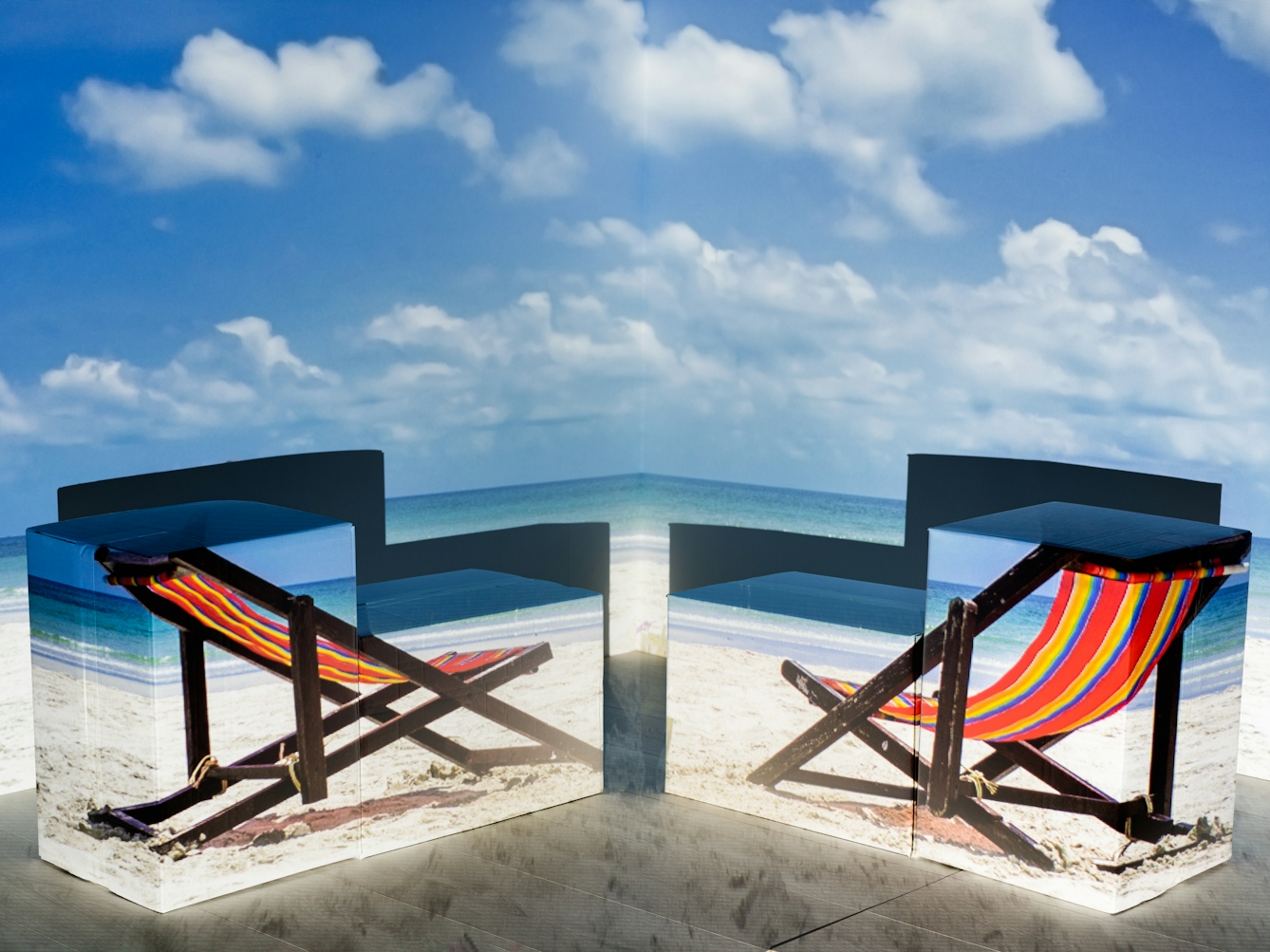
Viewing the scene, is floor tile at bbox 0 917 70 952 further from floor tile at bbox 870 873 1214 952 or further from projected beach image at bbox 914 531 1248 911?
projected beach image at bbox 914 531 1248 911

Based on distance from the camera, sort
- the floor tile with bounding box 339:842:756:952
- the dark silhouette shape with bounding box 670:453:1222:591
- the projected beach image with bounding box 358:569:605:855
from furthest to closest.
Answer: the dark silhouette shape with bounding box 670:453:1222:591
the projected beach image with bounding box 358:569:605:855
the floor tile with bounding box 339:842:756:952

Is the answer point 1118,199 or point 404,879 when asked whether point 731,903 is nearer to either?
point 404,879

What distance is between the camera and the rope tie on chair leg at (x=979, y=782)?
4523mm

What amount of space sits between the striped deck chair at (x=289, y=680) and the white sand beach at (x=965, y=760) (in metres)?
0.82

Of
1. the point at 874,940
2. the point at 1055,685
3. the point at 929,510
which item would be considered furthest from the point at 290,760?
the point at 929,510

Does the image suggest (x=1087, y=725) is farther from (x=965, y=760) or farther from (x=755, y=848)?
(x=755, y=848)

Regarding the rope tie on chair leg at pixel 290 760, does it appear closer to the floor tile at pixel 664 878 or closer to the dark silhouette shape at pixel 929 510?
the floor tile at pixel 664 878

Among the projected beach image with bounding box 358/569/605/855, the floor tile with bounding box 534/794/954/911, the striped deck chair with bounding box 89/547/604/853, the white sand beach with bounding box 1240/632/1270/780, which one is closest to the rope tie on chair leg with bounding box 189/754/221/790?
the striped deck chair with bounding box 89/547/604/853

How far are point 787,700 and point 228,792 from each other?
2182 millimetres

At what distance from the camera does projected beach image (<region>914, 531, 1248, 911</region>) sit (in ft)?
14.0

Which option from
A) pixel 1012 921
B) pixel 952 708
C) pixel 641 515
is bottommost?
pixel 1012 921

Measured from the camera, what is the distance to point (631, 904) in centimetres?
430

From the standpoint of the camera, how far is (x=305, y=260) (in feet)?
20.1

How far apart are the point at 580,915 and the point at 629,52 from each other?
5.20 metres
